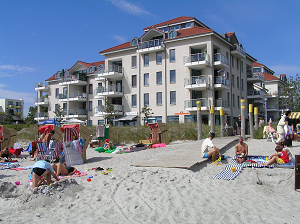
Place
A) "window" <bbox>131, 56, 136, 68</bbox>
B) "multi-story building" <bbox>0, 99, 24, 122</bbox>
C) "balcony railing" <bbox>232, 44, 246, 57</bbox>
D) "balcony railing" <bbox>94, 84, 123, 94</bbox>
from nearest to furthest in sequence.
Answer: "balcony railing" <bbox>232, 44, 246, 57</bbox> < "window" <bbox>131, 56, 136, 68</bbox> < "balcony railing" <bbox>94, 84, 123, 94</bbox> < "multi-story building" <bbox>0, 99, 24, 122</bbox>

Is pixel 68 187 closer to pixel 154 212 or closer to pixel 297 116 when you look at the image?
pixel 154 212

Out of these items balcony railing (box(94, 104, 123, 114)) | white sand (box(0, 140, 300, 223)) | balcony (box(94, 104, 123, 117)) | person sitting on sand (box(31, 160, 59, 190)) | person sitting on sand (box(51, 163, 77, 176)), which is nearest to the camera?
white sand (box(0, 140, 300, 223))

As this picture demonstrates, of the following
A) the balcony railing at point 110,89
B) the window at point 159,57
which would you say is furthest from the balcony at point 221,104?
the balcony railing at point 110,89

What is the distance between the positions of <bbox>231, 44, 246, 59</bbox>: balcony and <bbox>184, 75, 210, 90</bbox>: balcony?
24.4 feet

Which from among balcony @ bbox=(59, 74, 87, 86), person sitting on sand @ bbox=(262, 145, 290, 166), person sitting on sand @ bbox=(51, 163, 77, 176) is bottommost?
person sitting on sand @ bbox=(51, 163, 77, 176)

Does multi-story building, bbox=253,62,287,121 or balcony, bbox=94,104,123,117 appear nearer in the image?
balcony, bbox=94,104,123,117

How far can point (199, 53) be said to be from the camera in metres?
31.2

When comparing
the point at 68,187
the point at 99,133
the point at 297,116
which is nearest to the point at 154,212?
the point at 68,187

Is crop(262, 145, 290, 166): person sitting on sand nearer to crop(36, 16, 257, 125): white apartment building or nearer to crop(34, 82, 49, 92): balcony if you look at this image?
crop(36, 16, 257, 125): white apartment building

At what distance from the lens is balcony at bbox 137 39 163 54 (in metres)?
33.9

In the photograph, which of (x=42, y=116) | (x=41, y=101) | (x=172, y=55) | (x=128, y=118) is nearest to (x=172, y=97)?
(x=172, y=55)

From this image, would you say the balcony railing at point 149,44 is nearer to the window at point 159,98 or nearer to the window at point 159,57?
the window at point 159,57

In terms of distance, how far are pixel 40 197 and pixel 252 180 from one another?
5.94m

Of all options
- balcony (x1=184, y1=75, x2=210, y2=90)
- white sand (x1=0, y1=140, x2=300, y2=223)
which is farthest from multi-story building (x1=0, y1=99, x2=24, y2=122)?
white sand (x1=0, y1=140, x2=300, y2=223)
